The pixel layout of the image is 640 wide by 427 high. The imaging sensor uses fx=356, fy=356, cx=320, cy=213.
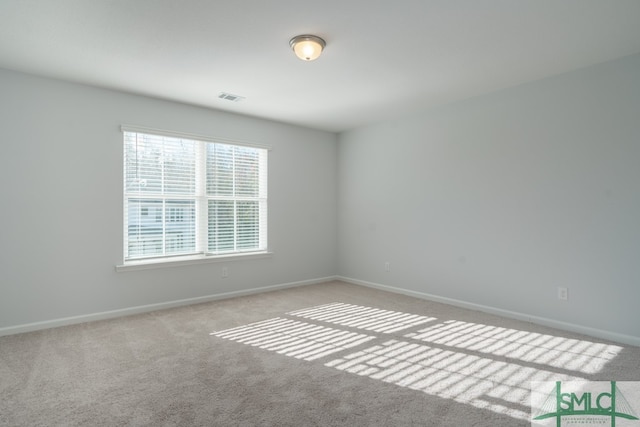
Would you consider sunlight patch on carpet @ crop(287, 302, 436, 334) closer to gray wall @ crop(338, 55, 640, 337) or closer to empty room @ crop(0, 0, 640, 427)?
empty room @ crop(0, 0, 640, 427)

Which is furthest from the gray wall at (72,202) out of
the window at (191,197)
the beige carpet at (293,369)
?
the beige carpet at (293,369)

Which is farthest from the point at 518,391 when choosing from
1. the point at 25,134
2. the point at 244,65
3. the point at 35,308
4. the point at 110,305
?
the point at 25,134

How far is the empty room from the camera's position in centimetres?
232

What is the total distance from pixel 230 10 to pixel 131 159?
2403 millimetres

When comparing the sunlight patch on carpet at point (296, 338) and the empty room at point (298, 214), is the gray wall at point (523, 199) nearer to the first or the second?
the empty room at point (298, 214)

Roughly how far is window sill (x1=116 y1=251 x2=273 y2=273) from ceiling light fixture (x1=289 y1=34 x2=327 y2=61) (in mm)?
2823

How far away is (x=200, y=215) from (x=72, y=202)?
4.50 feet

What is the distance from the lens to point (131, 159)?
405 cm

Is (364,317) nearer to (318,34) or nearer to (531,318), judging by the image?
(531,318)

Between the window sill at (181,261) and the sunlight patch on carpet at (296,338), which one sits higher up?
the window sill at (181,261)

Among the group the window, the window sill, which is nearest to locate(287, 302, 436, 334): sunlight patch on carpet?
the window sill

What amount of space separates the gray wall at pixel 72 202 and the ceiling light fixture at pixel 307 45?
2196mm

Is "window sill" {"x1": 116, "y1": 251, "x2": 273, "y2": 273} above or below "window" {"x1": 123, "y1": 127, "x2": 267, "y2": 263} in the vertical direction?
below

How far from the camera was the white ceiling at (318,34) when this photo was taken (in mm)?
2357
